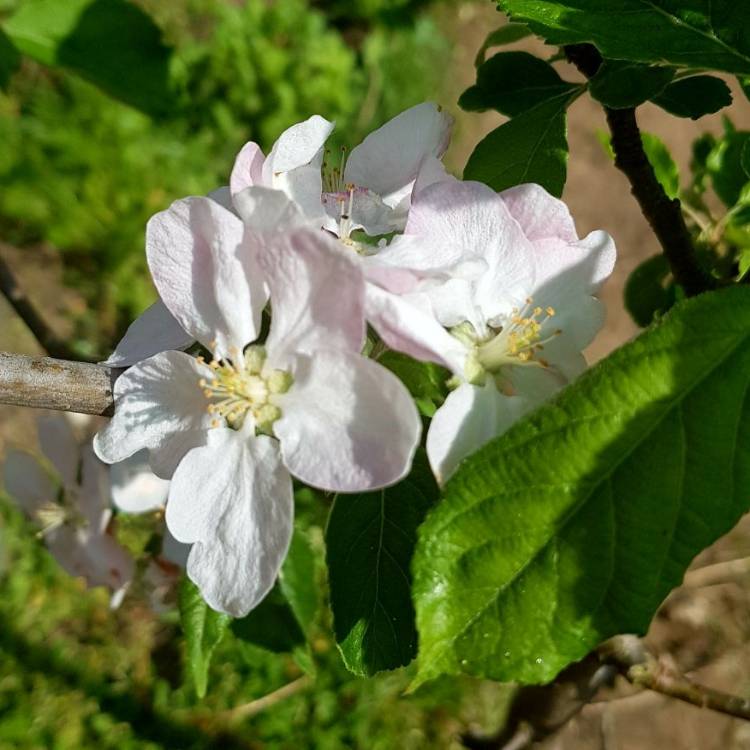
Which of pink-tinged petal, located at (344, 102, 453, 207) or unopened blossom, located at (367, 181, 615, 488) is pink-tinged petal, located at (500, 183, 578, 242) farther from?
pink-tinged petal, located at (344, 102, 453, 207)

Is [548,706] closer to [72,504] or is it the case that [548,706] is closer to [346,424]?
[72,504]

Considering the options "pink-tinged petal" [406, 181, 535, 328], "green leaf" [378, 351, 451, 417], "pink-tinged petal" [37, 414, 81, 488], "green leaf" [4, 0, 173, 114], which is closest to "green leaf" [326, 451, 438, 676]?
"green leaf" [378, 351, 451, 417]

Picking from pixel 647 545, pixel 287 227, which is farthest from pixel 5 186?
pixel 647 545

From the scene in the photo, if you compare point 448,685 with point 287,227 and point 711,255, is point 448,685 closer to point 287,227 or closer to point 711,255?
point 711,255

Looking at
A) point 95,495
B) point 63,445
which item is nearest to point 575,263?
point 95,495

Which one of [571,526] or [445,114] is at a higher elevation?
[445,114]

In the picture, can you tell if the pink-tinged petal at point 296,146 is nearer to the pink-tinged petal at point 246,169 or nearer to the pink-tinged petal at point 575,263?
the pink-tinged petal at point 246,169
